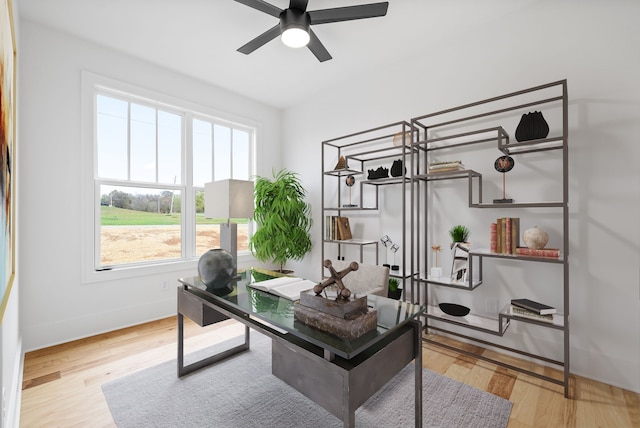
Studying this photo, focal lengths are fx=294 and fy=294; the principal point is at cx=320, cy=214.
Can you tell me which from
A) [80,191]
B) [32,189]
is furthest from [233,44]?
[32,189]

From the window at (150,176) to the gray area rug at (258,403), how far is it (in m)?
1.56

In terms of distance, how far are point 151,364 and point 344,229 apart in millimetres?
2186

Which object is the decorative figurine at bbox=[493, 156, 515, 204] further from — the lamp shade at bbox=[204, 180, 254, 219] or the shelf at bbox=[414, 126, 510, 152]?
the lamp shade at bbox=[204, 180, 254, 219]

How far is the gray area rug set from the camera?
1697 millimetres

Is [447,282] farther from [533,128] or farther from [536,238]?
[533,128]

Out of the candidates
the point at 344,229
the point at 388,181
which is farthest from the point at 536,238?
the point at 344,229

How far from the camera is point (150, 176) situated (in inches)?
133

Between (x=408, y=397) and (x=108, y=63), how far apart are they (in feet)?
13.1

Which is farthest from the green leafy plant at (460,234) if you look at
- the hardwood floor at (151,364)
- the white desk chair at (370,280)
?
the hardwood floor at (151,364)

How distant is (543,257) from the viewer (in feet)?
6.73

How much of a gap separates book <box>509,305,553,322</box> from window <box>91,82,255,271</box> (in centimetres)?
333

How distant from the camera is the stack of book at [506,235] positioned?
2201mm

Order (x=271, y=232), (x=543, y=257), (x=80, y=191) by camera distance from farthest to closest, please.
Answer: (x=271, y=232)
(x=80, y=191)
(x=543, y=257)

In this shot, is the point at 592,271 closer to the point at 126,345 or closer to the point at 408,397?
the point at 408,397
